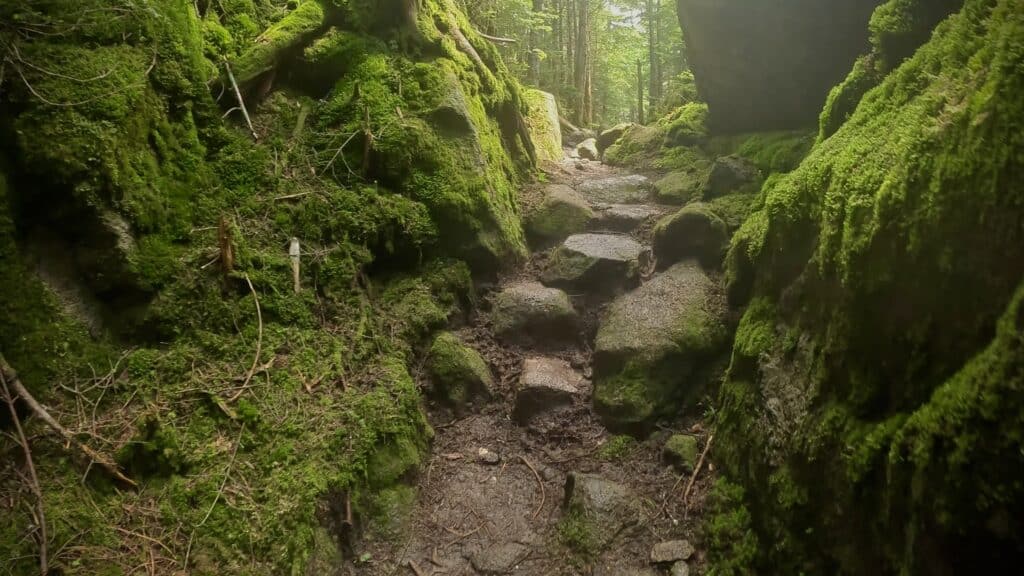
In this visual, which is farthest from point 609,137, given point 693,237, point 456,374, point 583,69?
point 456,374

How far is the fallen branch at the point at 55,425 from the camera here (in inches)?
125

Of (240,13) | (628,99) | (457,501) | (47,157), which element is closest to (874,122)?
(457,501)

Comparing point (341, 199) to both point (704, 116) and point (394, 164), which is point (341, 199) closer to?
point (394, 164)

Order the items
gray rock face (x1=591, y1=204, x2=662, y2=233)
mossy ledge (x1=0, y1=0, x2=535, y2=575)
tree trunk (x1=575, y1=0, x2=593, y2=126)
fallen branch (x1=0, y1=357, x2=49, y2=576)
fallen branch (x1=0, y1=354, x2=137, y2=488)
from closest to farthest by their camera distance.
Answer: fallen branch (x1=0, y1=357, x2=49, y2=576) < fallen branch (x1=0, y1=354, x2=137, y2=488) < mossy ledge (x1=0, y1=0, x2=535, y2=575) < gray rock face (x1=591, y1=204, x2=662, y2=233) < tree trunk (x1=575, y1=0, x2=593, y2=126)

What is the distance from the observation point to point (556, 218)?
7812mm

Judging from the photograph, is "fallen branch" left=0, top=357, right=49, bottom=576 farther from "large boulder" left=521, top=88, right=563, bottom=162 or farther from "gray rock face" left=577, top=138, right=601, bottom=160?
"gray rock face" left=577, top=138, right=601, bottom=160

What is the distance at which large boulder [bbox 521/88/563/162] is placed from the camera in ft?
35.8

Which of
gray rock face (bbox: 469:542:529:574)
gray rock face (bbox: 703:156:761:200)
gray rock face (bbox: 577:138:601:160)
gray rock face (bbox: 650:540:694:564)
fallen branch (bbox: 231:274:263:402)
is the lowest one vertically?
gray rock face (bbox: 469:542:529:574)

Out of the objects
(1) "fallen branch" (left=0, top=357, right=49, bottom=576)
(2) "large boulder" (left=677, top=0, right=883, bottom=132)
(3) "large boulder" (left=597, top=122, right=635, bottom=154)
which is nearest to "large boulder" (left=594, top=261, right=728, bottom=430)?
(1) "fallen branch" (left=0, top=357, right=49, bottom=576)

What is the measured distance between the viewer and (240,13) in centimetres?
573

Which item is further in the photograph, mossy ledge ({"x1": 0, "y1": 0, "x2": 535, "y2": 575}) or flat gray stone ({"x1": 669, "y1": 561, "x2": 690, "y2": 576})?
flat gray stone ({"x1": 669, "y1": 561, "x2": 690, "y2": 576})

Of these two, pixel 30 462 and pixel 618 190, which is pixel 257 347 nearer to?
pixel 30 462

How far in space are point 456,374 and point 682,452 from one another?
87.5 inches

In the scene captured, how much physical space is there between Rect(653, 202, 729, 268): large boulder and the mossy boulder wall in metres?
2.08
